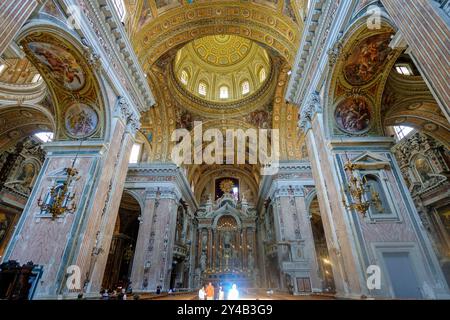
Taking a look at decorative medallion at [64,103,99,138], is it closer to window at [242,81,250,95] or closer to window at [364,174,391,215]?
window at [364,174,391,215]

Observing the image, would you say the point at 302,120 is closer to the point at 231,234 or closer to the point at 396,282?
the point at 396,282

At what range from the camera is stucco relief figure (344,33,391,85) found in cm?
640

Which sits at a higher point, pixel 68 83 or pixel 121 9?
pixel 121 9

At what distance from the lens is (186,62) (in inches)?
725

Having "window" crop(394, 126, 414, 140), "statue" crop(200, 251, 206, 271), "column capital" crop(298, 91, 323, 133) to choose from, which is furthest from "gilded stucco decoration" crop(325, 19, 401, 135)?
"statue" crop(200, 251, 206, 271)

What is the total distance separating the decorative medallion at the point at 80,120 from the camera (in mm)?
8164

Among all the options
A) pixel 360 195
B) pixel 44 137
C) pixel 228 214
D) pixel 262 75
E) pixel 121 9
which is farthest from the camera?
pixel 228 214

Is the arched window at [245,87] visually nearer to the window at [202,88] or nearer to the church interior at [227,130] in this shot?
the church interior at [227,130]

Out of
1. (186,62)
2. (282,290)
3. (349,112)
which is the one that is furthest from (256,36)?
(282,290)

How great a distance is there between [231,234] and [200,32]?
59.6 ft

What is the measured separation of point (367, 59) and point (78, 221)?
10266 millimetres

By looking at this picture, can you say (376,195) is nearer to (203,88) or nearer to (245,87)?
(245,87)

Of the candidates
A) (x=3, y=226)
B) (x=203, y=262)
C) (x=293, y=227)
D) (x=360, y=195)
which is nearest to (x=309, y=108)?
(x=360, y=195)

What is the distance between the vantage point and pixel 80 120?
326 inches
